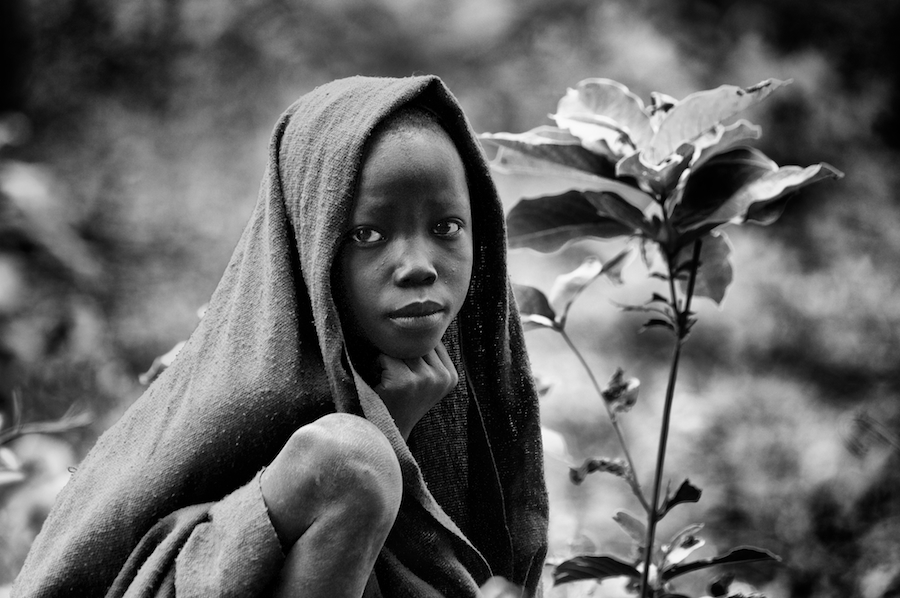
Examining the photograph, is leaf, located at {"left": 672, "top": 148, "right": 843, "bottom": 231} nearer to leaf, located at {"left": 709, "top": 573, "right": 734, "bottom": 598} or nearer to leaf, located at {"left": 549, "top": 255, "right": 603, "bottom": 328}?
leaf, located at {"left": 549, "top": 255, "right": 603, "bottom": 328}

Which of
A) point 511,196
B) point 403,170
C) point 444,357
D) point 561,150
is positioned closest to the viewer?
point 403,170

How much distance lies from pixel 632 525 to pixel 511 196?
106 inches

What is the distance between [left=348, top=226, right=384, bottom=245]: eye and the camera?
900 mm

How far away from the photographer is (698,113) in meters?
1.26

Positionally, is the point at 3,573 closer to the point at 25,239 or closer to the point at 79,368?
the point at 79,368

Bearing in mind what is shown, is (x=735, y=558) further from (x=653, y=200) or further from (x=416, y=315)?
(x=416, y=315)

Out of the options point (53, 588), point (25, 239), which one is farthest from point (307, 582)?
point (25, 239)

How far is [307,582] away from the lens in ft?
2.60

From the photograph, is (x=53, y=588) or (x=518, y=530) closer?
(x=53, y=588)

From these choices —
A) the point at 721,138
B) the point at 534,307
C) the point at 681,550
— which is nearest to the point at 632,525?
the point at 681,550

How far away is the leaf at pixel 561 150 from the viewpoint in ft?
4.33

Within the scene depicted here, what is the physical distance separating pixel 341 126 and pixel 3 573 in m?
1.68

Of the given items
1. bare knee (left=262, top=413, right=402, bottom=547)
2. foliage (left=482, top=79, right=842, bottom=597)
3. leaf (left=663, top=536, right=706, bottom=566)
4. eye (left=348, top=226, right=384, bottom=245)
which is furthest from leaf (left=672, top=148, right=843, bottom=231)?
bare knee (left=262, top=413, right=402, bottom=547)

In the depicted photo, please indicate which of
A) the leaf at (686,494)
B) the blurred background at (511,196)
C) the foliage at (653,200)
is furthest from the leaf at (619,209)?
the blurred background at (511,196)
